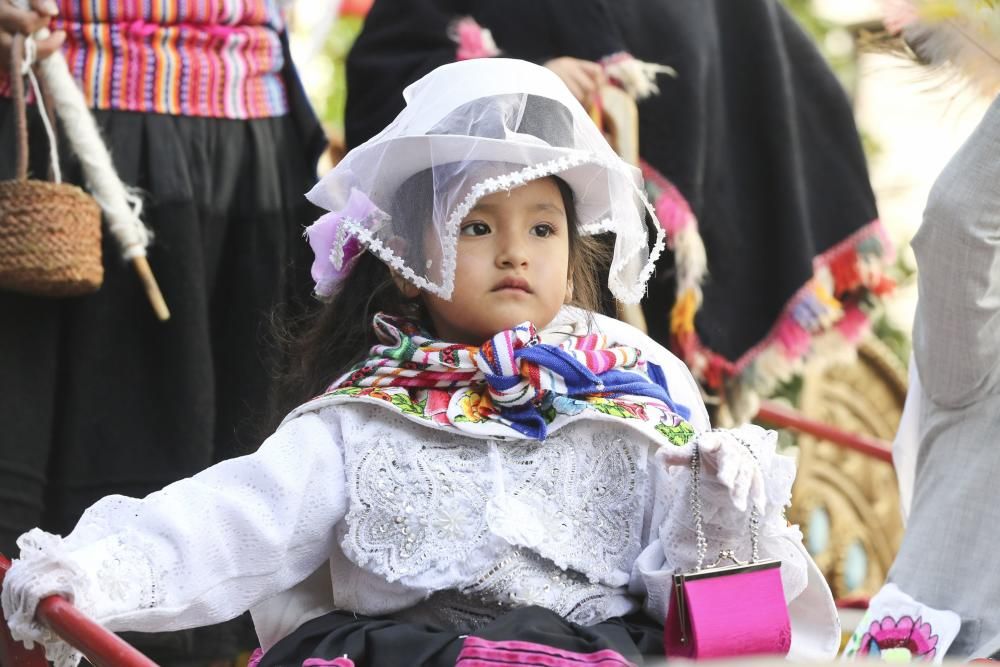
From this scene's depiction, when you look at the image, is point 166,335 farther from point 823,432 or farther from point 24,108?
point 823,432

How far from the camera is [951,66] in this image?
108 inches

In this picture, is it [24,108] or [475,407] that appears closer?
[475,407]

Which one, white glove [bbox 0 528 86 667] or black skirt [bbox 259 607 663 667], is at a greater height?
white glove [bbox 0 528 86 667]

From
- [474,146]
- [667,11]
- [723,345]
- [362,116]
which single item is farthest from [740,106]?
[474,146]

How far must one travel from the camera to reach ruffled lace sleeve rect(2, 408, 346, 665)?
2.12 meters

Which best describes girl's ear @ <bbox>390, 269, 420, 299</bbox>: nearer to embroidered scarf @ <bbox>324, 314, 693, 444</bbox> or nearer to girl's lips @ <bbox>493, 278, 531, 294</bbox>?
embroidered scarf @ <bbox>324, 314, 693, 444</bbox>

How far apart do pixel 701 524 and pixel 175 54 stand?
61.0 inches

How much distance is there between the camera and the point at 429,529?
2355mm

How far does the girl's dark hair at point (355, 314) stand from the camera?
104 inches

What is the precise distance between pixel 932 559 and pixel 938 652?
0.17 metres


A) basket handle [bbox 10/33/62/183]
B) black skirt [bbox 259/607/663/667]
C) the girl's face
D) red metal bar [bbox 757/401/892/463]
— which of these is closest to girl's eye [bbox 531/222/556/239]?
the girl's face

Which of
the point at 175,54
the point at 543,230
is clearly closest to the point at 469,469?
the point at 543,230

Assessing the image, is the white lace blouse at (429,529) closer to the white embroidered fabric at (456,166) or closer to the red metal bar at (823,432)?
the white embroidered fabric at (456,166)

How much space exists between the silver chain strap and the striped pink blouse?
4.85 feet
